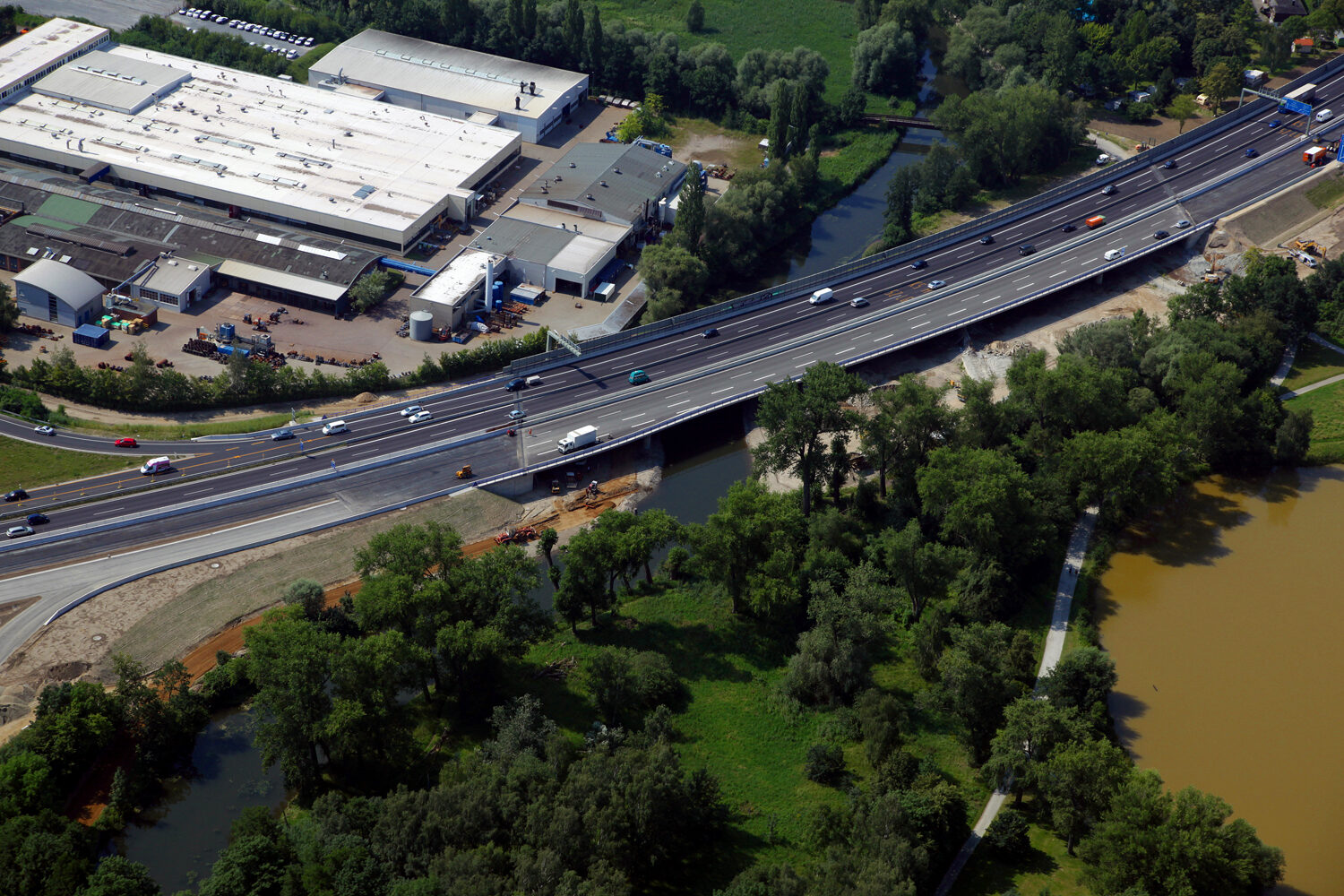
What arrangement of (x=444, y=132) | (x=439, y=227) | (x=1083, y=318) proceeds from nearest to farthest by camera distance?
(x=1083, y=318) < (x=439, y=227) < (x=444, y=132)

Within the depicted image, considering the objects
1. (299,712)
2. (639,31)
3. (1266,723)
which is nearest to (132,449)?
Result: (299,712)

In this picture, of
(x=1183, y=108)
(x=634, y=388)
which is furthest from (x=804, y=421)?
(x=1183, y=108)

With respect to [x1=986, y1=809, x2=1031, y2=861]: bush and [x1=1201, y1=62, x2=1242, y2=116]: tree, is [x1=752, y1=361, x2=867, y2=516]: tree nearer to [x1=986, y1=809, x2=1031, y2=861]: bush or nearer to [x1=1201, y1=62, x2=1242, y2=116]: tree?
[x1=986, y1=809, x2=1031, y2=861]: bush

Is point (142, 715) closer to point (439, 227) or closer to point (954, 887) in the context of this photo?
point (954, 887)


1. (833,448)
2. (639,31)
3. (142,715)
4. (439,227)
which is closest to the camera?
(142,715)

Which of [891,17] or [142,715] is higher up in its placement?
[891,17]

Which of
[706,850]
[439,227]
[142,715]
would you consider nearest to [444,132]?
[439,227]

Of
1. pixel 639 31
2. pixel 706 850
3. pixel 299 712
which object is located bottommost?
pixel 706 850

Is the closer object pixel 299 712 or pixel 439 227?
pixel 299 712
